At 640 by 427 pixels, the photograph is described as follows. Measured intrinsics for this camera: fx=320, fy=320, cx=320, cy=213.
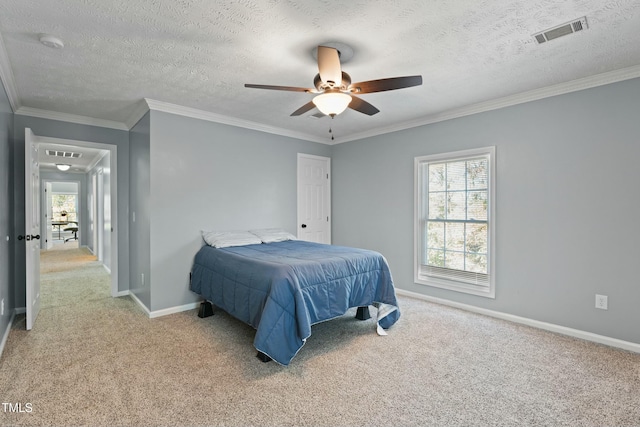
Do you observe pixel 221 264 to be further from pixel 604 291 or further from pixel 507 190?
pixel 604 291

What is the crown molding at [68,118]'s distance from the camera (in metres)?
3.82

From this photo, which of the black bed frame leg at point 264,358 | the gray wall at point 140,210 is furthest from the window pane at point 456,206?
the gray wall at point 140,210

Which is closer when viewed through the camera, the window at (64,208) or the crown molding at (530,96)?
the crown molding at (530,96)

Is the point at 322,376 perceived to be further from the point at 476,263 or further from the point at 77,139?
the point at 77,139

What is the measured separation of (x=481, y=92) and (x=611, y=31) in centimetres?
119

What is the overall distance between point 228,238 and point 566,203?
3.66 m

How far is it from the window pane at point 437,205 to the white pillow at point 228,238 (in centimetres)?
232

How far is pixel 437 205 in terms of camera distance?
4.23 meters

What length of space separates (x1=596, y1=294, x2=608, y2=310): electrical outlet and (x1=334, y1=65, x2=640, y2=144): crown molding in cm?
194

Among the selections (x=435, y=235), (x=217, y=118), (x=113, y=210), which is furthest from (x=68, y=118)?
(x=435, y=235)

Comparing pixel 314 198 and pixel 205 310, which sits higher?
pixel 314 198

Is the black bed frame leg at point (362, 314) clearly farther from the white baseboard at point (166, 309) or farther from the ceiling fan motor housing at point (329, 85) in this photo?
the ceiling fan motor housing at point (329, 85)

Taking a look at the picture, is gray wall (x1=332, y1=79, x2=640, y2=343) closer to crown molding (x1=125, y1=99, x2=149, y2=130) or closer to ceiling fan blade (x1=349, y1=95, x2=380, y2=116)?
ceiling fan blade (x1=349, y1=95, x2=380, y2=116)

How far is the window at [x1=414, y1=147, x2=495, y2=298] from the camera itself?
3748 mm
